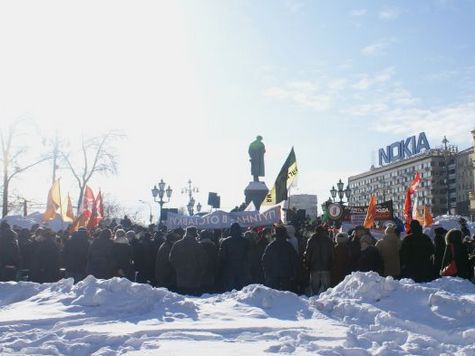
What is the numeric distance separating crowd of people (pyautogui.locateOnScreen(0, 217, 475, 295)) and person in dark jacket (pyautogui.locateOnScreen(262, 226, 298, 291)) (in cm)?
2

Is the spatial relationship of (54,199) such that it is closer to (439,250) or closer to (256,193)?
(256,193)

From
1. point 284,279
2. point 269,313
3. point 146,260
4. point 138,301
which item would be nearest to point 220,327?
point 269,313

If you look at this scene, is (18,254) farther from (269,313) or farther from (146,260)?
(269,313)

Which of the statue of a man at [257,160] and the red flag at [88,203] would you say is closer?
the red flag at [88,203]

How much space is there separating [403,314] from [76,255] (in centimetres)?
745

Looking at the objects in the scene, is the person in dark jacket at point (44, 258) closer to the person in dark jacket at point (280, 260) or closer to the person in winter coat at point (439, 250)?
the person in dark jacket at point (280, 260)

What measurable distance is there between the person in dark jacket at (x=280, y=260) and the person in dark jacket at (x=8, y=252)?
5.76m

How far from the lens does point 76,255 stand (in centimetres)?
1334

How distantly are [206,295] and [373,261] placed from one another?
3.38 meters

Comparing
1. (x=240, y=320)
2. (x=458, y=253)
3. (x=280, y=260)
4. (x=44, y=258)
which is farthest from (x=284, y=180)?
(x=240, y=320)

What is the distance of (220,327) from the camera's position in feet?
26.3

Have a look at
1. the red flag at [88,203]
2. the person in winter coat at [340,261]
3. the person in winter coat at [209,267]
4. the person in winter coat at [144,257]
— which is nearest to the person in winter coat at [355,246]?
the person in winter coat at [340,261]

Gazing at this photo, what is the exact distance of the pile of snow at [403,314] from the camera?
24.1 feet

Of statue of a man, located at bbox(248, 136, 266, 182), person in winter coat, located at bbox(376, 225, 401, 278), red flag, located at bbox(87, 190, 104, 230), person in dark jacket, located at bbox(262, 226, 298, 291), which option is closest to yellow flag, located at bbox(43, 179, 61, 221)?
red flag, located at bbox(87, 190, 104, 230)
